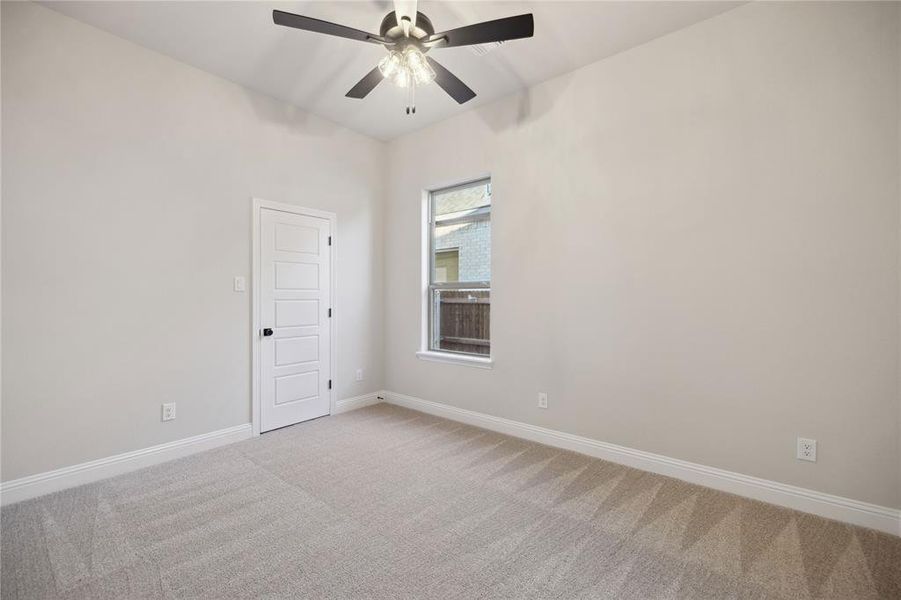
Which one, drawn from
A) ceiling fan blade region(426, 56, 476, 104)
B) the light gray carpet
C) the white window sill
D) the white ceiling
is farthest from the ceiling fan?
the light gray carpet

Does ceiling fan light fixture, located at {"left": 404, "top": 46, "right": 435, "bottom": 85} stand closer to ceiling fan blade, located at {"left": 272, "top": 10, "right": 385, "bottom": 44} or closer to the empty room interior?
the empty room interior

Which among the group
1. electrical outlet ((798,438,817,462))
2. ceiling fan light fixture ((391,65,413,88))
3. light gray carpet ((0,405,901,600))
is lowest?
light gray carpet ((0,405,901,600))

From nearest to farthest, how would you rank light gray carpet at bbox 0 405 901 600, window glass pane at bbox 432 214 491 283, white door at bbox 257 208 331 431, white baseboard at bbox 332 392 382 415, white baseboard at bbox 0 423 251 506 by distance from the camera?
light gray carpet at bbox 0 405 901 600 < white baseboard at bbox 0 423 251 506 < white door at bbox 257 208 331 431 < window glass pane at bbox 432 214 491 283 < white baseboard at bbox 332 392 382 415

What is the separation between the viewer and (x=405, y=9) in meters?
2.03

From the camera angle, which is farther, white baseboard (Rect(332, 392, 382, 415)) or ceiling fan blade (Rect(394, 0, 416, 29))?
white baseboard (Rect(332, 392, 382, 415))

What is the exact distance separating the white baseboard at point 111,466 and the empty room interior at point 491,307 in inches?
0.8

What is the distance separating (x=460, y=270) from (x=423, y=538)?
8.52 ft

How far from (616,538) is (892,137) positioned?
2.51 metres

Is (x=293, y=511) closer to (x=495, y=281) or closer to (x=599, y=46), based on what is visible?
(x=495, y=281)

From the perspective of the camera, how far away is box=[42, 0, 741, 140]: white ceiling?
8.05 feet

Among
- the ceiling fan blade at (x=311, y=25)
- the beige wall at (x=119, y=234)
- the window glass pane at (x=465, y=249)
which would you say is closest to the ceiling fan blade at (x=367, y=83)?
the ceiling fan blade at (x=311, y=25)

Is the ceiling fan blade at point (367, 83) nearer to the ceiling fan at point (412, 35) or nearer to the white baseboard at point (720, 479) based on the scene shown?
the ceiling fan at point (412, 35)

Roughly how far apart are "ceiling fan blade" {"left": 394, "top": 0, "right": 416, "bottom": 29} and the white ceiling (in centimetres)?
45

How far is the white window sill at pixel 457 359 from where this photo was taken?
12.1 feet
